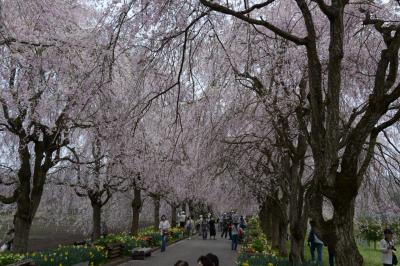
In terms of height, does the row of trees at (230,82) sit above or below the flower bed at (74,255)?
above

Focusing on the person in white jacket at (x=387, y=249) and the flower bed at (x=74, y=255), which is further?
the flower bed at (x=74, y=255)

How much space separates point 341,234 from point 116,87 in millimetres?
9577

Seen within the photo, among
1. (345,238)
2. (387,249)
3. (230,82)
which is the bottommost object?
(387,249)

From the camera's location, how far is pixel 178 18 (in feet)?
26.2

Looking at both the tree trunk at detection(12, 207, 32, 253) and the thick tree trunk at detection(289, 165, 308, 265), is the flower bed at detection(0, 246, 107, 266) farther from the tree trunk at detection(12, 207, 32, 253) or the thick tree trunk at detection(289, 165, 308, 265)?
the thick tree trunk at detection(289, 165, 308, 265)

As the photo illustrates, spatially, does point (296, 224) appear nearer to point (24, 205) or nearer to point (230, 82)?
point (230, 82)

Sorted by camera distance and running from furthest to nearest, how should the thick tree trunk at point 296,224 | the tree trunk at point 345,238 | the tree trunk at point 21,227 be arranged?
1. the tree trunk at point 21,227
2. the thick tree trunk at point 296,224
3. the tree trunk at point 345,238

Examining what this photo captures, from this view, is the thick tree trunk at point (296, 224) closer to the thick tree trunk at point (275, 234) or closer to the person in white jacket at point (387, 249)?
the person in white jacket at point (387, 249)

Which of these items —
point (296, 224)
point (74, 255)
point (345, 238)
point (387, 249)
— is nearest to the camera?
point (345, 238)

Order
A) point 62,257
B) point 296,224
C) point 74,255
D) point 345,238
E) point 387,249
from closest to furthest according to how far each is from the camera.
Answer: point 345,238
point 387,249
point 296,224
point 62,257
point 74,255

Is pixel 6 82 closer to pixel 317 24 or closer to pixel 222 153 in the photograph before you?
pixel 222 153

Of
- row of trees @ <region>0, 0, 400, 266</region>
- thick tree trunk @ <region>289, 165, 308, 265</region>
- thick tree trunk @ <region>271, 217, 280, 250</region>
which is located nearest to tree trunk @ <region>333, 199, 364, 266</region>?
row of trees @ <region>0, 0, 400, 266</region>

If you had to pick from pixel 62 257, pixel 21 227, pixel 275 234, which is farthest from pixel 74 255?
pixel 275 234

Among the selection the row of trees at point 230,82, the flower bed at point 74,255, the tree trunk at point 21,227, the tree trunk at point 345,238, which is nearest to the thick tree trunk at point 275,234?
the flower bed at point 74,255
